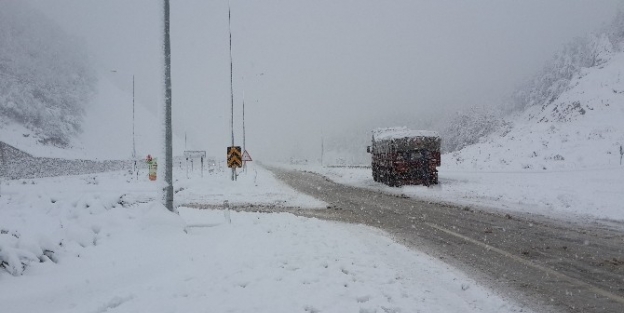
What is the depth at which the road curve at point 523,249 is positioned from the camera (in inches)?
211

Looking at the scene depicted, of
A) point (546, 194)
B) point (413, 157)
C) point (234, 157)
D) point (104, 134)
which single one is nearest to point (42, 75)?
point (104, 134)

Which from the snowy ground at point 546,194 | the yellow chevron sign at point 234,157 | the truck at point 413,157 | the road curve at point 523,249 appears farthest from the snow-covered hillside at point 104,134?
the road curve at point 523,249

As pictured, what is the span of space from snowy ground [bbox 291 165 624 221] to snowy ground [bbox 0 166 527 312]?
705 centimetres

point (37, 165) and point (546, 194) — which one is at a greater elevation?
point (37, 165)

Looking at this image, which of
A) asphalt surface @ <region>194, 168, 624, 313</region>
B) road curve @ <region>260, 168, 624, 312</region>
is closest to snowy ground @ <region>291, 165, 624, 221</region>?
asphalt surface @ <region>194, 168, 624, 313</region>

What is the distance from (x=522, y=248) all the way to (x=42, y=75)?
2978 inches

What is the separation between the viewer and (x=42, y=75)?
6669 centimetres

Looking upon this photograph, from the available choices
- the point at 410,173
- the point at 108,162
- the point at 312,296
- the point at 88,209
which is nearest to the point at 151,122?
the point at 108,162

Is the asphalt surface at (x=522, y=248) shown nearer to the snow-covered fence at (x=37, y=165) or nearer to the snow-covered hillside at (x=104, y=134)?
the snow-covered fence at (x=37, y=165)

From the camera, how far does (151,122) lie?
89.2 m

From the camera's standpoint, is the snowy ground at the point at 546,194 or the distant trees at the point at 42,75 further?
the distant trees at the point at 42,75

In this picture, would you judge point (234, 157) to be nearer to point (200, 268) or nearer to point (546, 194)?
point (546, 194)

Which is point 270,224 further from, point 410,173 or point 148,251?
point 410,173

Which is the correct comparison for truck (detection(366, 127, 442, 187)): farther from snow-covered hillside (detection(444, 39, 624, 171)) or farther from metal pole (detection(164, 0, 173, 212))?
metal pole (detection(164, 0, 173, 212))
